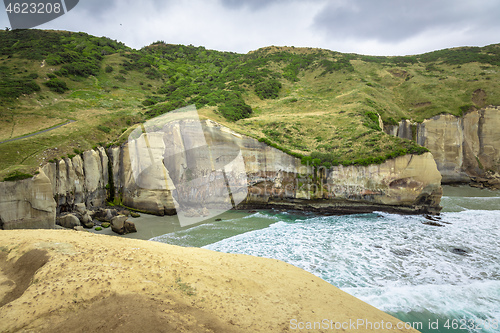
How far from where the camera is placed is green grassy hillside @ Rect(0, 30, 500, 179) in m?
23.1

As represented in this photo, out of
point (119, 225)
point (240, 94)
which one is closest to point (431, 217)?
point (119, 225)

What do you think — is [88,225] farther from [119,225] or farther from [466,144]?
[466,144]

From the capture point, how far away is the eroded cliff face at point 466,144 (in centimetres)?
3519

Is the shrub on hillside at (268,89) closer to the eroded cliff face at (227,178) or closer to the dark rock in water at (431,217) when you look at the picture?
the eroded cliff face at (227,178)

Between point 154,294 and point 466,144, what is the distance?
46.5m

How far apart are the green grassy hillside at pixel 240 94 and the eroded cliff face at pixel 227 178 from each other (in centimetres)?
144

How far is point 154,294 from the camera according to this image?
6.67 m

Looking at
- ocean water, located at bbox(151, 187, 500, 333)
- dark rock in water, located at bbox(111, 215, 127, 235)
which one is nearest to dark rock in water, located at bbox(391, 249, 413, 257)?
ocean water, located at bbox(151, 187, 500, 333)

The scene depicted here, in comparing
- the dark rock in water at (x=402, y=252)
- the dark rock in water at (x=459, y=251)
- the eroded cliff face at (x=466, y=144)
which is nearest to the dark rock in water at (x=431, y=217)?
the dark rock in water at (x=459, y=251)

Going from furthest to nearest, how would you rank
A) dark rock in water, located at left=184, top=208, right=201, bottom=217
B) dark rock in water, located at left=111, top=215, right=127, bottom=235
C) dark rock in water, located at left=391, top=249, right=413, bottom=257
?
dark rock in water, located at left=184, top=208, right=201, bottom=217, dark rock in water, located at left=111, top=215, right=127, bottom=235, dark rock in water, located at left=391, top=249, right=413, bottom=257

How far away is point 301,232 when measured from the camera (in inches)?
675

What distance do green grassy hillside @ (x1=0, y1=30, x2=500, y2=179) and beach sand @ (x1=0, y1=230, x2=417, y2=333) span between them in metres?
11.2

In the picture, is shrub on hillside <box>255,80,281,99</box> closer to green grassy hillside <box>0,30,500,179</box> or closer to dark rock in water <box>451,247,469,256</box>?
green grassy hillside <box>0,30,500,179</box>

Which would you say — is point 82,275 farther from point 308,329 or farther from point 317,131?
point 317,131
